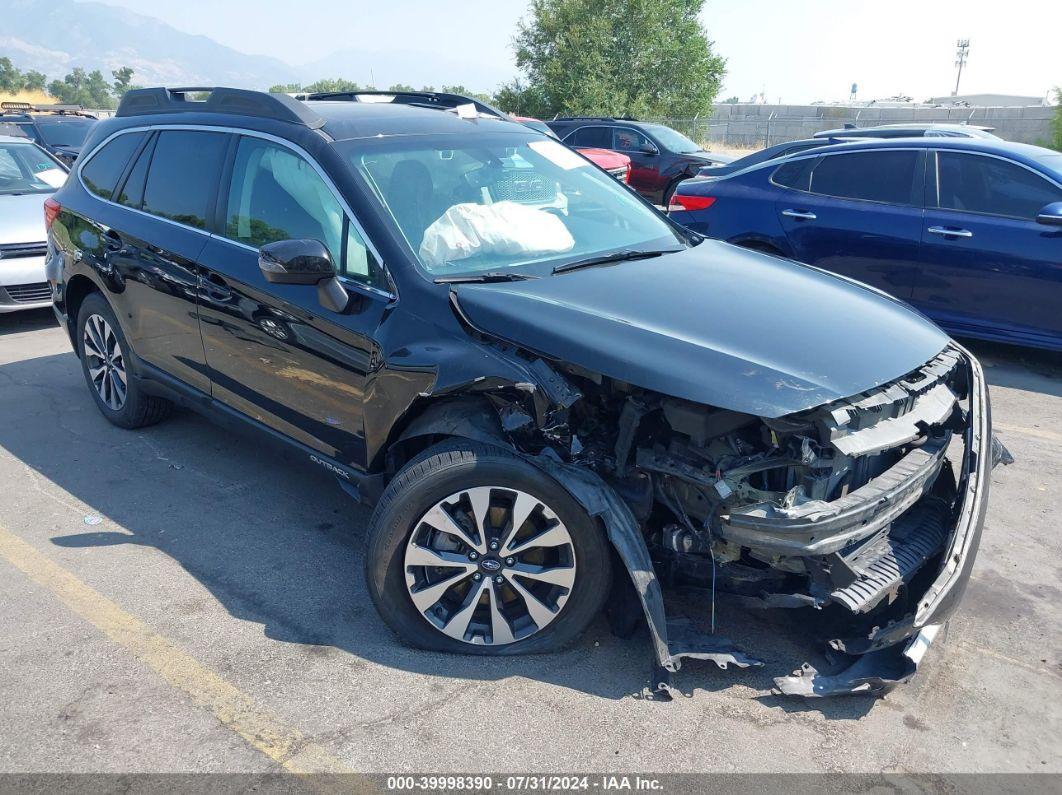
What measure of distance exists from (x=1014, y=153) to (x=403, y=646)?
596 centimetres

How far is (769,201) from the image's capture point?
733 cm

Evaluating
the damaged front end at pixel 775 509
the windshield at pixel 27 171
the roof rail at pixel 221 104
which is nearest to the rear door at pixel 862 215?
the damaged front end at pixel 775 509

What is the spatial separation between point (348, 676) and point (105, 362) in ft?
10.6

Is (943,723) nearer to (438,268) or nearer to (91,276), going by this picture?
(438,268)

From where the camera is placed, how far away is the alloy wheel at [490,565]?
9.84ft

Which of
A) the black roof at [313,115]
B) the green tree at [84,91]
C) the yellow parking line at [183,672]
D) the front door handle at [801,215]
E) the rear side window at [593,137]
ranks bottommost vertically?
the yellow parking line at [183,672]

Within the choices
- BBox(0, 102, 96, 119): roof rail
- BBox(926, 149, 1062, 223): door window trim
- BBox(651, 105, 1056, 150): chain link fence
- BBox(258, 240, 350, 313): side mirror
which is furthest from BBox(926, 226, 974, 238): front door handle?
BBox(651, 105, 1056, 150): chain link fence

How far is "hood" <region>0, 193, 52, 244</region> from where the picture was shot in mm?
7836

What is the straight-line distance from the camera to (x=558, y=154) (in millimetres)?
4488

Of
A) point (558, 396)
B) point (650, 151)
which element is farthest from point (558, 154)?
Answer: point (650, 151)

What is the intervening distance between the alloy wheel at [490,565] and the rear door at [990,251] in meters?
4.78

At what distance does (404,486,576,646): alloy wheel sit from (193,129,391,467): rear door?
610mm

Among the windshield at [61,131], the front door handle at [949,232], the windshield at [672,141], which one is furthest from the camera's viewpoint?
the windshield at [672,141]

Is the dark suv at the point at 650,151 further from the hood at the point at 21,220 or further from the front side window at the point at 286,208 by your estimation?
the front side window at the point at 286,208
